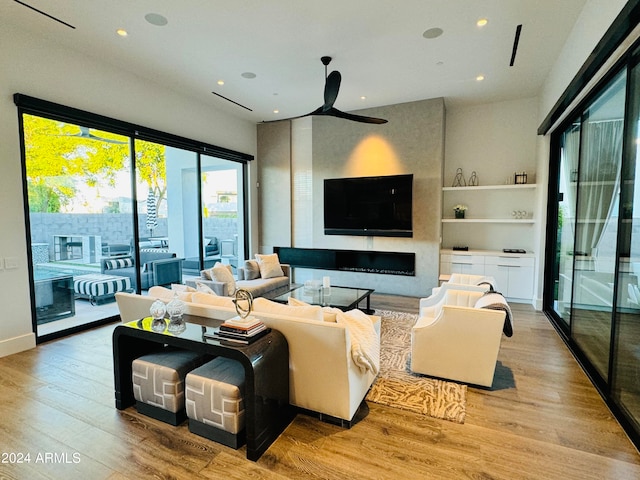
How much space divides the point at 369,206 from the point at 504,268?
8.58 feet

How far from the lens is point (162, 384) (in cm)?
245

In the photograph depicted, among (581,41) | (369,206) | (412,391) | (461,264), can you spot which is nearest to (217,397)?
(412,391)

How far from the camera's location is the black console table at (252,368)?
81.3 inches

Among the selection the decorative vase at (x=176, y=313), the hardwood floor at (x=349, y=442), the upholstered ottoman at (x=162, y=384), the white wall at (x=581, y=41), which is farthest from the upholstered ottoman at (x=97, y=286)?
the white wall at (x=581, y=41)

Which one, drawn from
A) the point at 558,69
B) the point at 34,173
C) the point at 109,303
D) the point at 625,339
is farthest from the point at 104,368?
the point at 558,69

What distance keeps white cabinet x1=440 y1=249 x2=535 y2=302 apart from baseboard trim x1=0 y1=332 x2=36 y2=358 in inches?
247

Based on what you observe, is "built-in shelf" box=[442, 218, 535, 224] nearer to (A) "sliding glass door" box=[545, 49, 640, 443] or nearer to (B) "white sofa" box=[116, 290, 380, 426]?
(A) "sliding glass door" box=[545, 49, 640, 443]

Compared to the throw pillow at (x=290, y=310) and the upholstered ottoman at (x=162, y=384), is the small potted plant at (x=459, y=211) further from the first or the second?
the upholstered ottoman at (x=162, y=384)

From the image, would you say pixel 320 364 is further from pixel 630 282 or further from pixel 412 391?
pixel 630 282

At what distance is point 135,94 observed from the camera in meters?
4.92

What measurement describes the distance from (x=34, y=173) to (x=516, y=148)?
7.40m

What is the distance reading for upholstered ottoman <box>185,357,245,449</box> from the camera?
2176 mm

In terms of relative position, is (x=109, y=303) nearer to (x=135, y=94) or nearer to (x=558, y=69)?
(x=135, y=94)

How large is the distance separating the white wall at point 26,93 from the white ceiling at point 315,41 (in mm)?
179
